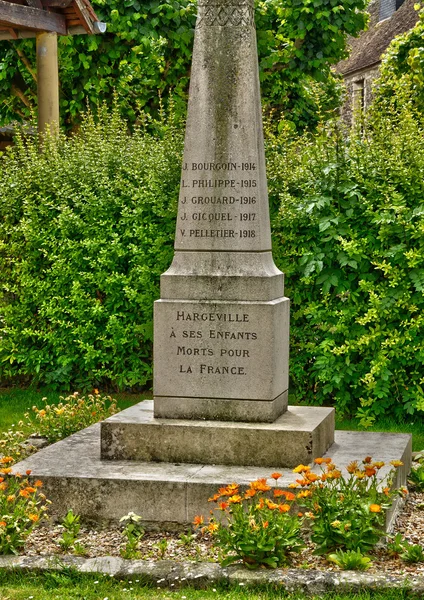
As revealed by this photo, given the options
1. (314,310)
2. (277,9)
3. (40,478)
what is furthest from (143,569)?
(277,9)

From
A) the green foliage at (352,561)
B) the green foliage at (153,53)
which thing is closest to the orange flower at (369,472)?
the green foliage at (352,561)

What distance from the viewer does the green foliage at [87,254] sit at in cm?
1073

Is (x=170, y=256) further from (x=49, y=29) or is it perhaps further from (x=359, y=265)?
(x=49, y=29)

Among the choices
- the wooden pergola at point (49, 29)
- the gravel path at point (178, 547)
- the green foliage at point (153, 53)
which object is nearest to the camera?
the gravel path at point (178, 547)

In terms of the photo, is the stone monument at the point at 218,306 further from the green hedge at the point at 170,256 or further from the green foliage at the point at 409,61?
the green foliage at the point at 409,61

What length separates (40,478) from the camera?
6.55 meters

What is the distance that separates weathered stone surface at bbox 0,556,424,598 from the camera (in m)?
5.29

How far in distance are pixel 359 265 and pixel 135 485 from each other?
165 inches

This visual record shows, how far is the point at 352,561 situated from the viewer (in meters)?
5.50

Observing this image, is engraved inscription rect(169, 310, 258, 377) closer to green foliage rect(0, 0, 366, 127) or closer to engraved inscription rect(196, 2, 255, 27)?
engraved inscription rect(196, 2, 255, 27)

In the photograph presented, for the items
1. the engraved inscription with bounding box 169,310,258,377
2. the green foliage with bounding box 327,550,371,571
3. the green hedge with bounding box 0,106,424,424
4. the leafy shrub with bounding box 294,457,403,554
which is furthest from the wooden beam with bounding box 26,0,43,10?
the green foliage with bounding box 327,550,371,571

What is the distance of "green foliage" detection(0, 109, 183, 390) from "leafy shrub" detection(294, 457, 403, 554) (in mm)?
4934

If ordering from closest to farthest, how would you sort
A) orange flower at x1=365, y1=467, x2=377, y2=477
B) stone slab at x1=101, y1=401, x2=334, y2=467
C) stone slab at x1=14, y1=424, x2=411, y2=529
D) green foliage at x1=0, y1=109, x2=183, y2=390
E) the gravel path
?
the gravel path
orange flower at x1=365, y1=467, x2=377, y2=477
stone slab at x1=14, y1=424, x2=411, y2=529
stone slab at x1=101, y1=401, x2=334, y2=467
green foliage at x1=0, y1=109, x2=183, y2=390

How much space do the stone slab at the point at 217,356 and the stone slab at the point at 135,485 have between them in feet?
1.48
